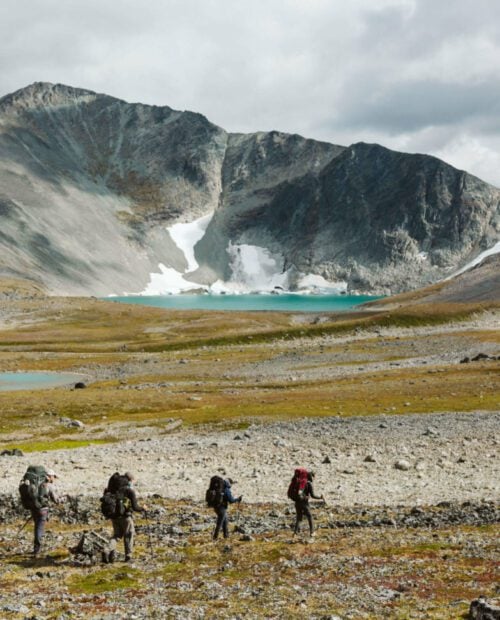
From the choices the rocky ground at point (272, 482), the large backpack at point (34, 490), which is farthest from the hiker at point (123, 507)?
the large backpack at point (34, 490)

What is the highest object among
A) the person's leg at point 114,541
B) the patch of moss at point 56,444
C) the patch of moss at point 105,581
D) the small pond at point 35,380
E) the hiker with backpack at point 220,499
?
the small pond at point 35,380

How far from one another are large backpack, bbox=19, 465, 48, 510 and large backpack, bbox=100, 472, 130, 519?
206cm

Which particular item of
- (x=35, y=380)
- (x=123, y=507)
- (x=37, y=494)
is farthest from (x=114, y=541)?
(x=35, y=380)

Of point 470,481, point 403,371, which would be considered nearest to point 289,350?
point 403,371

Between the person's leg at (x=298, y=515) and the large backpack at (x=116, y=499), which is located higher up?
the large backpack at (x=116, y=499)

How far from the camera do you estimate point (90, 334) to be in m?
129

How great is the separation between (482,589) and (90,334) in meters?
118

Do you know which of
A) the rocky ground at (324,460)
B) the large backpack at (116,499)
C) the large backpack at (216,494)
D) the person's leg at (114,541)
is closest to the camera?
the person's leg at (114,541)

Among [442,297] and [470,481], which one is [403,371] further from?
[442,297]

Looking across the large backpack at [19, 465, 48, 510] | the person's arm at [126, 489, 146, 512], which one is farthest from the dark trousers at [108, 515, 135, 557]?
the large backpack at [19, 465, 48, 510]

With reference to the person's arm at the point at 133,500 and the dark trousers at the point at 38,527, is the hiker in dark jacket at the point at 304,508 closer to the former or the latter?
the person's arm at the point at 133,500

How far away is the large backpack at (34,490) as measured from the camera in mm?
21516

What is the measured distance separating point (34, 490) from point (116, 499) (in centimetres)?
267

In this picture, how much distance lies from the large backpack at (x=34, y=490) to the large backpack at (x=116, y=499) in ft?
6.77
